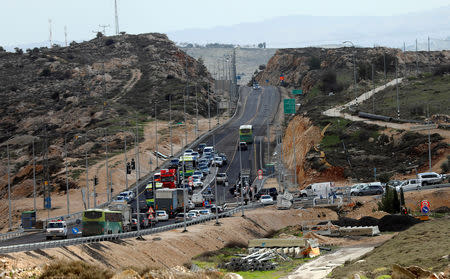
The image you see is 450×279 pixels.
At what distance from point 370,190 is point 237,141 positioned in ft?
193


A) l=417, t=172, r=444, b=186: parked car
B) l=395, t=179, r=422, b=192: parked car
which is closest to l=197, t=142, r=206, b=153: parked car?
l=395, t=179, r=422, b=192: parked car

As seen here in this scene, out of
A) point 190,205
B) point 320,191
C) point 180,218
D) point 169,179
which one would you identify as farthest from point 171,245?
point 169,179

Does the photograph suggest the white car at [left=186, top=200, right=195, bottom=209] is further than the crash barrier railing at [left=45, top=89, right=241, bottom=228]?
Yes

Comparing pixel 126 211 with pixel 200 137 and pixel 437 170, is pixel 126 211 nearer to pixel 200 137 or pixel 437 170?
pixel 437 170

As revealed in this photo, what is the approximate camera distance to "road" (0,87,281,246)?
100262 mm

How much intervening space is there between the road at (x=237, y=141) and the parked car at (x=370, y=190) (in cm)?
1732

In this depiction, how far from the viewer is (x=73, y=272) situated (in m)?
34.0

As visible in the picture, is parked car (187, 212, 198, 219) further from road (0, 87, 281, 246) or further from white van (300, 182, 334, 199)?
white van (300, 182, 334, 199)

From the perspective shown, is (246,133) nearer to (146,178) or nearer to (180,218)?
(146,178)

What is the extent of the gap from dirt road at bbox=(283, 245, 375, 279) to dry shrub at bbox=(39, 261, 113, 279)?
48.6ft

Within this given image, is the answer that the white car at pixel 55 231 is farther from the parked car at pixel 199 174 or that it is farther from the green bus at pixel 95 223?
the parked car at pixel 199 174

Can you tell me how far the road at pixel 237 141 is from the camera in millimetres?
100262

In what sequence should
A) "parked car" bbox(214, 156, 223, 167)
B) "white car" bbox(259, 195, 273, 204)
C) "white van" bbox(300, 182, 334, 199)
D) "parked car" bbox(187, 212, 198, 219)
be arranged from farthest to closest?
1. "parked car" bbox(214, 156, 223, 167)
2. "white car" bbox(259, 195, 273, 204)
3. "white van" bbox(300, 182, 334, 199)
4. "parked car" bbox(187, 212, 198, 219)

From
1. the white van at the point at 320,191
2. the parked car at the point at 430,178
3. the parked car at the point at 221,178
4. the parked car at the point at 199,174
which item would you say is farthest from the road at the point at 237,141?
the parked car at the point at 430,178
